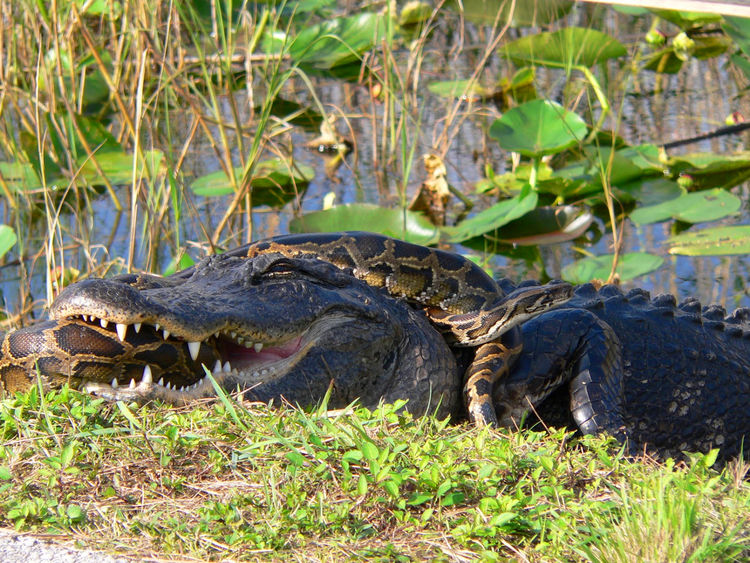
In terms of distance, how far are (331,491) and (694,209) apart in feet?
17.2

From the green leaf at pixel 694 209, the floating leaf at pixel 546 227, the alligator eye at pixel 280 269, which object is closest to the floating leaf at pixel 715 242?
the green leaf at pixel 694 209

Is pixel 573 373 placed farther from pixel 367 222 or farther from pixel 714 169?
pixel 714 169

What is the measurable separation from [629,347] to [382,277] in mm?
1237

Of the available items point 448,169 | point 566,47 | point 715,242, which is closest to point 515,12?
point 566,47

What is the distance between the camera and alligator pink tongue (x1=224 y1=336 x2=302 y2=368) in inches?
129

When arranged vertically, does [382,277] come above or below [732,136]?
above

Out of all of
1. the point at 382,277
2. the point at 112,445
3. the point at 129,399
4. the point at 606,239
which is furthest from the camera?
the point at 606,239

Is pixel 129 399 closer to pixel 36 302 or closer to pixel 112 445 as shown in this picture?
pixel 112 445

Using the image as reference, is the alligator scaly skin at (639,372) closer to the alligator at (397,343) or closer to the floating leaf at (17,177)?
the alligator at (397,343)

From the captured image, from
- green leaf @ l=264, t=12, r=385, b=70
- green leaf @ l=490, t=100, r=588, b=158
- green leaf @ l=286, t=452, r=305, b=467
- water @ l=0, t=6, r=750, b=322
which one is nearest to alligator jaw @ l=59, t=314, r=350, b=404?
green leaf @ l=286, t=452, r=305, b=467

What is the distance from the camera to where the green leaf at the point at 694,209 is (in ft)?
22.3

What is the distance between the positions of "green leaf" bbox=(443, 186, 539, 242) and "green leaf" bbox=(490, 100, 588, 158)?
43 centimetres

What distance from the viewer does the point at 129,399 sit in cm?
291

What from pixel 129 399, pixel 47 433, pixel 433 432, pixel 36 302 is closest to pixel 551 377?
pixel 433 432
